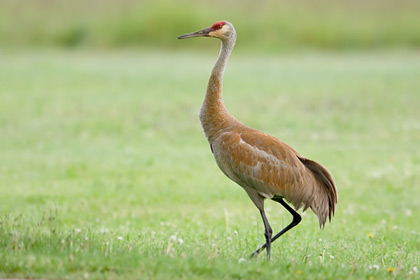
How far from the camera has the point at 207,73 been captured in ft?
87.8

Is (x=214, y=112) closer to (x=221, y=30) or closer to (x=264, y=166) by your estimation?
(x=264, y=166)

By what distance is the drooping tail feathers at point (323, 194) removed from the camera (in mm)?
6773

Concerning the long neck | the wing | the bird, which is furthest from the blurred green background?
the wing

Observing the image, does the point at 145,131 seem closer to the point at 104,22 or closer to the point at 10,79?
the point at 10,79

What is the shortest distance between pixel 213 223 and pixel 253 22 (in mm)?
32761

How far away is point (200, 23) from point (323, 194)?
33092mm

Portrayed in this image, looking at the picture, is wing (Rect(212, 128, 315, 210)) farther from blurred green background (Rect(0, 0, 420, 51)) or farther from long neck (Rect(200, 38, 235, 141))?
blurred green background (Rect(0, 0, 420, 51))

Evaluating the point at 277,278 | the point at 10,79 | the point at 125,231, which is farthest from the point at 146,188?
the point at 10,79

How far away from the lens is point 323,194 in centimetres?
682

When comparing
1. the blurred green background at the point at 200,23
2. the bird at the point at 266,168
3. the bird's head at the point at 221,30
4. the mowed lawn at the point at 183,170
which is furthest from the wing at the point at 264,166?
the blurred green background at the point at 200,23

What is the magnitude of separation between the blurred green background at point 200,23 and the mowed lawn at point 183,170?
349 inches

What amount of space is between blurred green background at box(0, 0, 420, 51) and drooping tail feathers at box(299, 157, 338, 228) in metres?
31.6

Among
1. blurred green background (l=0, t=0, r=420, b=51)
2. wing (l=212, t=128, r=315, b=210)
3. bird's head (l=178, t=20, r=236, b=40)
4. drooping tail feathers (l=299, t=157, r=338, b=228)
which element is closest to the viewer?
wing (l=212, t=128, r=315, b=210)

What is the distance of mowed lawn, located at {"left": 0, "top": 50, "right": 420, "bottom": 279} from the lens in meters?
5.82
